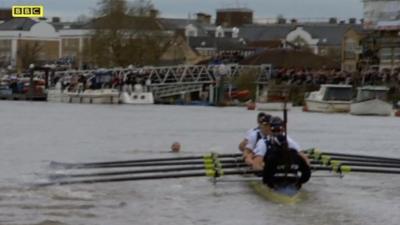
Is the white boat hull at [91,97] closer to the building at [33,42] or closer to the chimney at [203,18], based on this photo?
the building at [33,42]

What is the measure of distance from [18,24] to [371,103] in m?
91.2

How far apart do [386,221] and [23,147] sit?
16.3 metres

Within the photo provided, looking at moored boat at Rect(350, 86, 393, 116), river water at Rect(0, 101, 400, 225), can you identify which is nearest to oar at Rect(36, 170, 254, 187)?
river water at Rect(0, 101, 400, 225)

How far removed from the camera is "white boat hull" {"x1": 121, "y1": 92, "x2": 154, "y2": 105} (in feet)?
233

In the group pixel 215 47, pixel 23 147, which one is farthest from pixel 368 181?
pixel 215 47

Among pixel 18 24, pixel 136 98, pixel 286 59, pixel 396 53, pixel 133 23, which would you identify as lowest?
pixel 136 98

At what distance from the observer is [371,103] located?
2265 inches

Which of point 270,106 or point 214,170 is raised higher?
point 214,170

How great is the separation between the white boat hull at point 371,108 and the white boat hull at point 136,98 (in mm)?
18568

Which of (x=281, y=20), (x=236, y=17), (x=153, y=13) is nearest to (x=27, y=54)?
(x=153, y=13)

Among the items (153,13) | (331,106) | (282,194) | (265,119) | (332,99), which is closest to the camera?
(282,194)

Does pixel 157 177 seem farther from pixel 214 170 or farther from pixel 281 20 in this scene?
pixel 281 20

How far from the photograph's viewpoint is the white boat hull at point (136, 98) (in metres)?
70.9

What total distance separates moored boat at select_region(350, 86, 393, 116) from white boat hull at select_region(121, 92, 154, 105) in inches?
727
